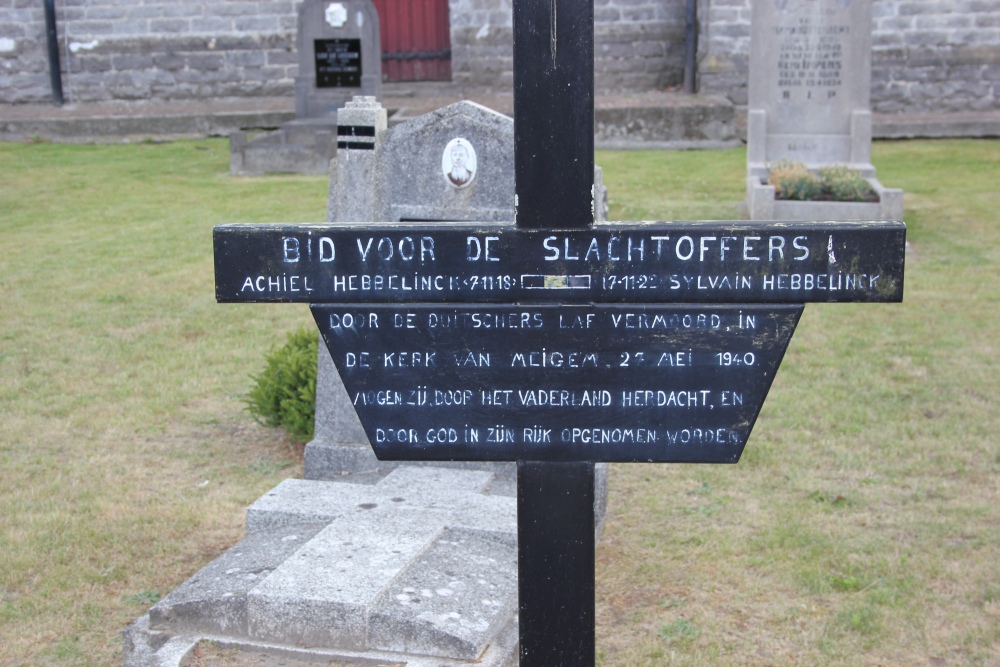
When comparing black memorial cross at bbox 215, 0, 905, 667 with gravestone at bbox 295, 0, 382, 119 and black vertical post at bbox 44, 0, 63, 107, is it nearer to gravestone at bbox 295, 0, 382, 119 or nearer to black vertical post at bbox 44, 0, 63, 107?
gravestone at bbox 295, 0, 382, 119

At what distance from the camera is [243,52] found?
66.6ft

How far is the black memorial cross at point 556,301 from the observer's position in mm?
2373

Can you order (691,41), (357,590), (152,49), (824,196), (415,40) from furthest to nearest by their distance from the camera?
1. (415,40)
2. (152,49)
3. (691,41)
4. (824,196)
5. (357,590)

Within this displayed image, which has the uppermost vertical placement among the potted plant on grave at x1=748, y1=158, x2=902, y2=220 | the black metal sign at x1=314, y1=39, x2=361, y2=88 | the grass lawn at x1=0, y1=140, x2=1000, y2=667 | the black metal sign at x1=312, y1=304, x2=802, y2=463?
the black metal sign at x1=314, y1=39, x2=361, y2=88

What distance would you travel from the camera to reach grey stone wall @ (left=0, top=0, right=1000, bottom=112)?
1930cm

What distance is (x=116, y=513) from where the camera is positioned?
4.99 m

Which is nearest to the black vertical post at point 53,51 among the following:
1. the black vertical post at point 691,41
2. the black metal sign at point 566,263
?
the black vertical post at point 691,41

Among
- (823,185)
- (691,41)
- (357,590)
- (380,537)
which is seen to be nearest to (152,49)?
(691,41)

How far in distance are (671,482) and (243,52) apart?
55.3 ft

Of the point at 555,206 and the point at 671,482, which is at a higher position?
the point at 555,206

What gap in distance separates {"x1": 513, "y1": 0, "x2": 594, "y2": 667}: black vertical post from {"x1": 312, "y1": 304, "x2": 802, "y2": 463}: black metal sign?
12 centimetres

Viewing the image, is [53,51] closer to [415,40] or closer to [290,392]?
[415,40]

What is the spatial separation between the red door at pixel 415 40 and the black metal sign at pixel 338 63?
4765mm

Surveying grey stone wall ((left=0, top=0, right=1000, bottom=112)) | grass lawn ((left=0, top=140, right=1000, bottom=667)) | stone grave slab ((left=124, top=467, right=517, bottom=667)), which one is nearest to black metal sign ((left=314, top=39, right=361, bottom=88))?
grey stone wall ((left=0, top=0, right=1000, bottom=112))
